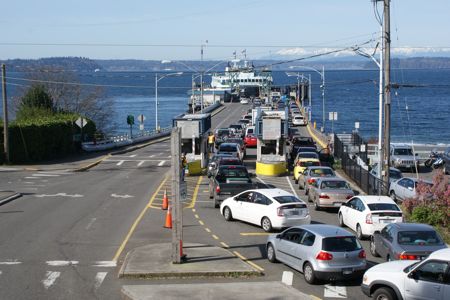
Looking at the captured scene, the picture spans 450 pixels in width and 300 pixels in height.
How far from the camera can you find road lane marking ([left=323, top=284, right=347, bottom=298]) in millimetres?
14992

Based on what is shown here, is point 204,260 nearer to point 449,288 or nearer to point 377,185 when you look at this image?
point 449,288

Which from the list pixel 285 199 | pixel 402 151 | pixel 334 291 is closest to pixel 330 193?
pixel 285 199

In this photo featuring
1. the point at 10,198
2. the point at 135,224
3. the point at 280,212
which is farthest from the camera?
the point at 10,198

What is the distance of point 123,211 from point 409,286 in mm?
15712

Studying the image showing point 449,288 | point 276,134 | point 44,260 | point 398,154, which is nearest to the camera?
point 449,288

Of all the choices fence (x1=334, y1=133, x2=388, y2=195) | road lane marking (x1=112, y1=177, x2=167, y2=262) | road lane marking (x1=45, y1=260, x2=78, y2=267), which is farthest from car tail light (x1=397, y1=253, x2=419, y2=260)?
fence (x1=334, y1=133, x2=388, y2=195)

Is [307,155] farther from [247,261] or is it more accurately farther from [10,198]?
[247,261]

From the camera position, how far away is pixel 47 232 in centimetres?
2186

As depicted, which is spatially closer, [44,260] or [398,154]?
[44,260]

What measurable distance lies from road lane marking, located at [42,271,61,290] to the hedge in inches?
1147

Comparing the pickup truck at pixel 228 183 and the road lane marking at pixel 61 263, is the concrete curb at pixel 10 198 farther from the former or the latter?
the road lane marking at pixel 61 263

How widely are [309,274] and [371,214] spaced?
19.3 ft

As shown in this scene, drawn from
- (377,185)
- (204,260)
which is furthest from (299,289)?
(377,185)

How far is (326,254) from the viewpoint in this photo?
1563cm
